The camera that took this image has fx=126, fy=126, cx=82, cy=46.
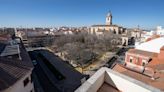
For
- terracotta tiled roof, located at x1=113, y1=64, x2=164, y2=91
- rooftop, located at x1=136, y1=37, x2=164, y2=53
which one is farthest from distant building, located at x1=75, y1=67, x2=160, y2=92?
rooftop, located at x1=136, y1=37, x2=164, y2=53

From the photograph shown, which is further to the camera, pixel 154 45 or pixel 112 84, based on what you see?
pixel 154 45

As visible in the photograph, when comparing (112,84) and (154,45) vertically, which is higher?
(154,45)

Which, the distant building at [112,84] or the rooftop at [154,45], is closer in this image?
the distant building at [112,84]

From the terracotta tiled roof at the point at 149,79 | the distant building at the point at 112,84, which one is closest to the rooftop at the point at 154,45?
the terracotta tiled roof at the point at 149,79

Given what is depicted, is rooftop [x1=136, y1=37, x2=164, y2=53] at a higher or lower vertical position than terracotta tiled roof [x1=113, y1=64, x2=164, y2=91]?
higher

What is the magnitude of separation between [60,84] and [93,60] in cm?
1500

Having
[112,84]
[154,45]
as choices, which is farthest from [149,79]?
[154,45]

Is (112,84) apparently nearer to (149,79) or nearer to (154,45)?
(149,79)

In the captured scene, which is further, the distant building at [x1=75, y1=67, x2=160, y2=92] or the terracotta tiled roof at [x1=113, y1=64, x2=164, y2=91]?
the terracotta tiled roof at [x1=113, y1=64, x2=164, y2=91]

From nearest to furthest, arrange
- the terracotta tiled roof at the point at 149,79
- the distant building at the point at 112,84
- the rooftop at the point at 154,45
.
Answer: the distant building at the point at 112,84, the terracotta tiled roof at the point at 149,79, the rooftop at the point at 154,45

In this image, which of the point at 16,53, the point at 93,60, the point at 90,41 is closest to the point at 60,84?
the point at 16,53

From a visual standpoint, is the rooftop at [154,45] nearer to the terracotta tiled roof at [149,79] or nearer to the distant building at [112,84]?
the terracotta tiled roof at [149,79]

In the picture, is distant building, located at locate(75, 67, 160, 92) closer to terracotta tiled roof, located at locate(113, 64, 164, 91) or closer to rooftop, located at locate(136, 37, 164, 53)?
terracotta tiled roof, located at locate(113, 64, 164, 91)

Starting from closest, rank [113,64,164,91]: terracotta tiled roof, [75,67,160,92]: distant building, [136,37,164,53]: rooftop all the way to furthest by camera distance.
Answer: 1. [75,67,160,92]: distant building
2. [113,64,164,91]: terracotta tiled roof
3. [136,37,164,53]: rooftop
